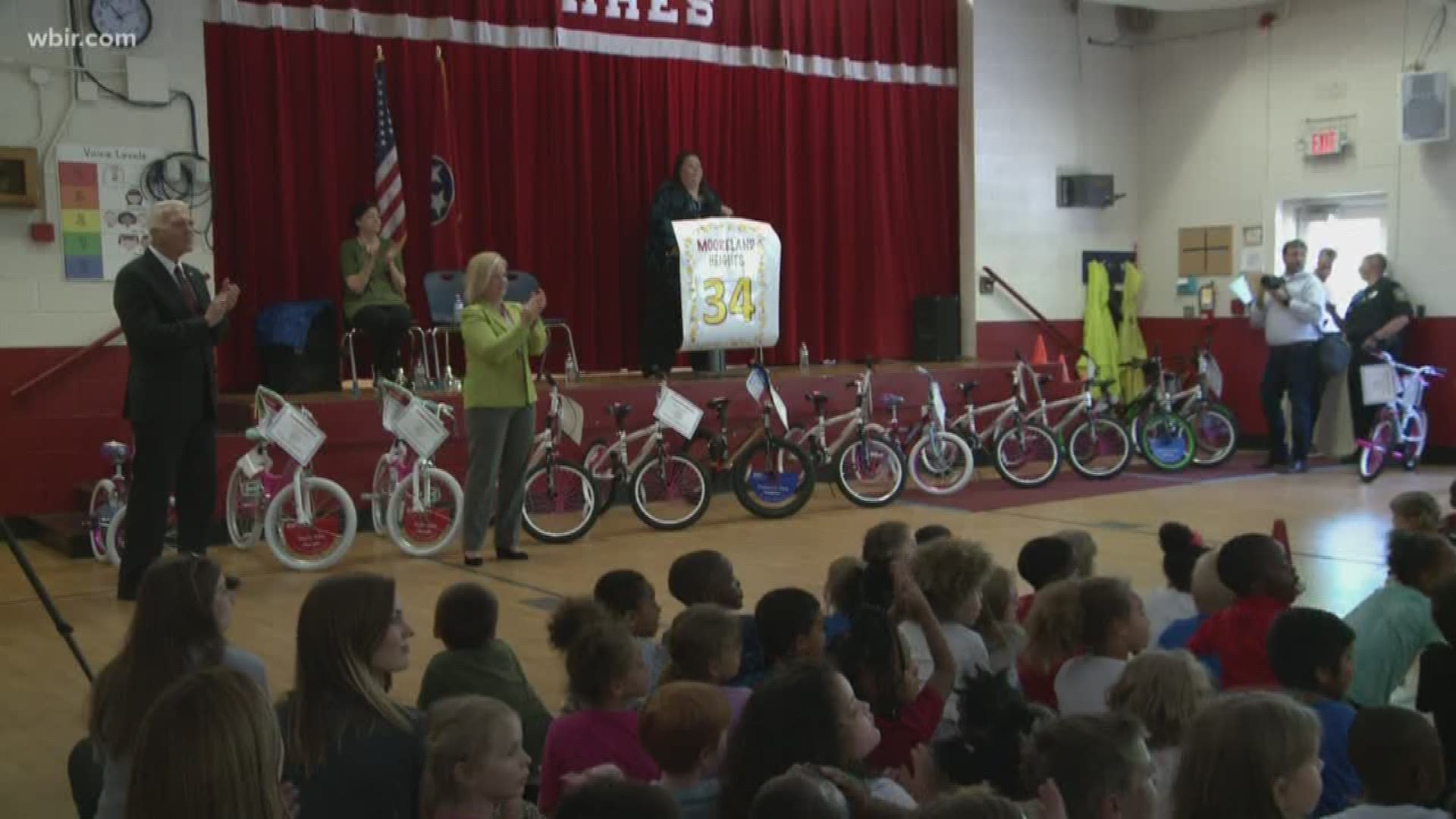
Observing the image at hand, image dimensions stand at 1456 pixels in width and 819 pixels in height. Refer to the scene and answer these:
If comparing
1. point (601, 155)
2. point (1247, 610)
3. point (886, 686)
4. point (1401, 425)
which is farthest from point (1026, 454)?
point (886, 686)

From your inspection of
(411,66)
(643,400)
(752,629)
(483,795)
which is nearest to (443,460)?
(643,400)

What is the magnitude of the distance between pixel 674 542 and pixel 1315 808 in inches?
204

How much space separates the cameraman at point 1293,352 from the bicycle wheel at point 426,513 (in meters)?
6.01

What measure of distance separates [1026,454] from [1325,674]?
687 centimetres

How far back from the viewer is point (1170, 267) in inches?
496

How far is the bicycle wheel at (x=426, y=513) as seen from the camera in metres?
7.39

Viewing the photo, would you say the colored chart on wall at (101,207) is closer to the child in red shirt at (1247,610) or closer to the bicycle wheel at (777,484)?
the bicycle wheel at (777,484)

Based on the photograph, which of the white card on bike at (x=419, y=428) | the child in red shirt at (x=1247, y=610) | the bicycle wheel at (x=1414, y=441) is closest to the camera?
the child in red shirt at (x=1247, y=610)

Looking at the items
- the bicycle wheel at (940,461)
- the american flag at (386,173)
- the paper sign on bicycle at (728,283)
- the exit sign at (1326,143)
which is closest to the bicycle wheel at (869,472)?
the bicycle wheel at (940,461)

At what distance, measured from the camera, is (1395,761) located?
2.25 m

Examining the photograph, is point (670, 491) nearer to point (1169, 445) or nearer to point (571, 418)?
point (571, 418)

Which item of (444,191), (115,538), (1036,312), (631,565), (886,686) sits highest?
(444,191)

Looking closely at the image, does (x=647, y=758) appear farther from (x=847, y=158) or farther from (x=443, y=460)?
(x=847, y=158)

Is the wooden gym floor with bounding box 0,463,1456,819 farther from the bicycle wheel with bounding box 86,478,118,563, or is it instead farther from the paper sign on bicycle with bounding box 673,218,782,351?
the paper sign on bicycle with bounding box 673,218,782,351
